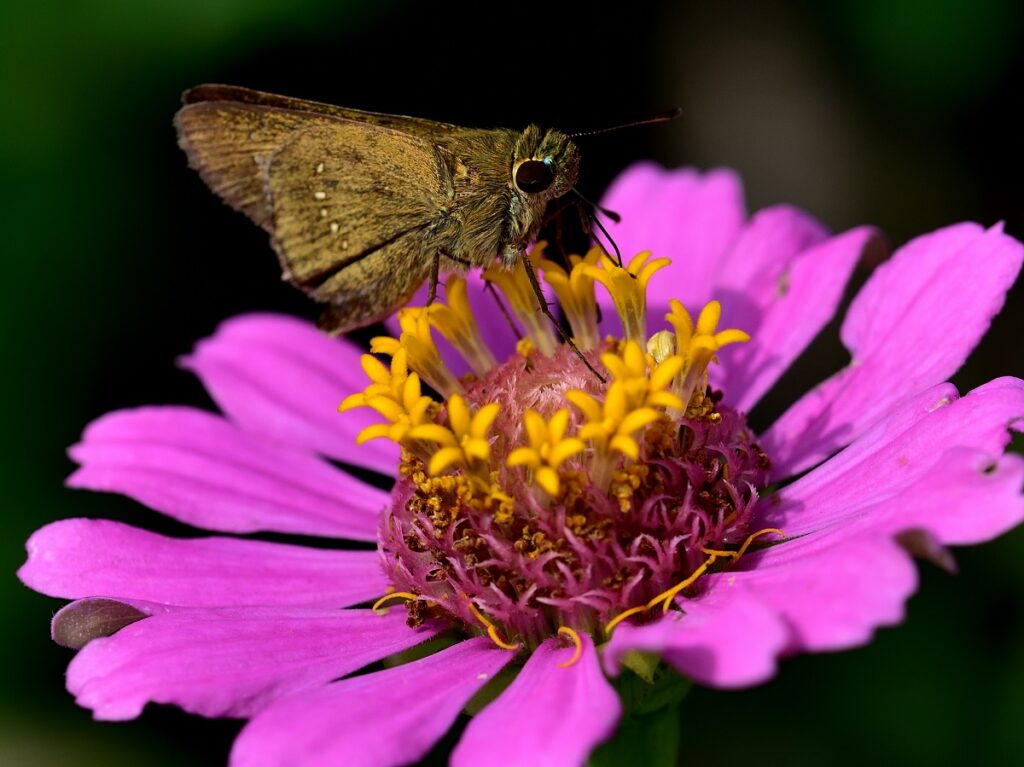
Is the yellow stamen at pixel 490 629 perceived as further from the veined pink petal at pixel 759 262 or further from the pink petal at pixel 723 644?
the veined pink petal at pixel 759 262

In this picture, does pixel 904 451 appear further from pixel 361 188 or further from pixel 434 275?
pixel 361 188

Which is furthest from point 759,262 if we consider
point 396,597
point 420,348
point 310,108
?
point 396,597

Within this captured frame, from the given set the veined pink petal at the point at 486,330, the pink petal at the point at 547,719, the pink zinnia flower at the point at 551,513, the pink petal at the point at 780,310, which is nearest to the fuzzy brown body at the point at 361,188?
the pink zinnia flower at the point at 551,513

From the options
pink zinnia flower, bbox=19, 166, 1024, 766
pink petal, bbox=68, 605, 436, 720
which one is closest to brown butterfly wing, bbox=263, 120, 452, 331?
pink zinnia flower, bbox=19, 166, 1024, 766

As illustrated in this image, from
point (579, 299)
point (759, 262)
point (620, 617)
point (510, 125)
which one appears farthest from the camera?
point (510, 125)

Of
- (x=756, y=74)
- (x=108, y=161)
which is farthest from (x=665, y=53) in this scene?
(x=108, y=161)
